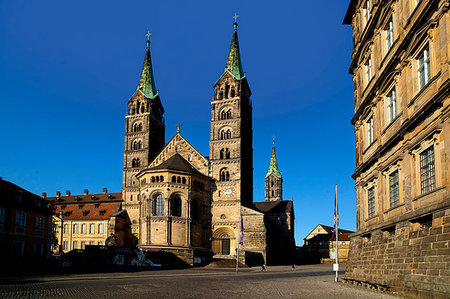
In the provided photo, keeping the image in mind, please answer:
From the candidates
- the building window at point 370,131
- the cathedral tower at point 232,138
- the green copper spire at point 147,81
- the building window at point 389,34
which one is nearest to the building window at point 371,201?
the building window at point 370,131

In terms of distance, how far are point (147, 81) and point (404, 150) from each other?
6523 centimetres

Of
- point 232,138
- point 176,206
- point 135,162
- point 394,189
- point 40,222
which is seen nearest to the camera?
point 394,189

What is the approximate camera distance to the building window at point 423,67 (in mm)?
15133

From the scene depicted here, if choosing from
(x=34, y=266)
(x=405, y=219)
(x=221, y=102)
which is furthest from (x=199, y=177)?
(x=405, y=219)

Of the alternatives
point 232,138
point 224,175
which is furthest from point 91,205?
point 232,138

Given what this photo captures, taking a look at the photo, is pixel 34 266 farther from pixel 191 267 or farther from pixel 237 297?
pixel 237 297

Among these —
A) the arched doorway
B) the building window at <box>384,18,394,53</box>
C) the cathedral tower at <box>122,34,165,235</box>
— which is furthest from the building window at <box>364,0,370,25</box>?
the cathedral tower at <box>122,34,165,235</box>

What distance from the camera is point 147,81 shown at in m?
77.4

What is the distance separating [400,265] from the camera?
15.6m

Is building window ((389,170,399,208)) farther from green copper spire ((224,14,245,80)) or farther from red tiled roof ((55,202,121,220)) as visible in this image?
red tiled roof ((55,202,121,220))

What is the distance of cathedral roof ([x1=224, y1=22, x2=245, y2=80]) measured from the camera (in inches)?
2842

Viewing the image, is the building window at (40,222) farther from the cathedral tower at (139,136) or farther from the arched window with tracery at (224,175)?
the arched window with tracery at (224,175)

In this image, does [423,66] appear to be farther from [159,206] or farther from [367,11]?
[159,206]

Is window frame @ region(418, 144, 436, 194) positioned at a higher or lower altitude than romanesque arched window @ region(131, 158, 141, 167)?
lower
